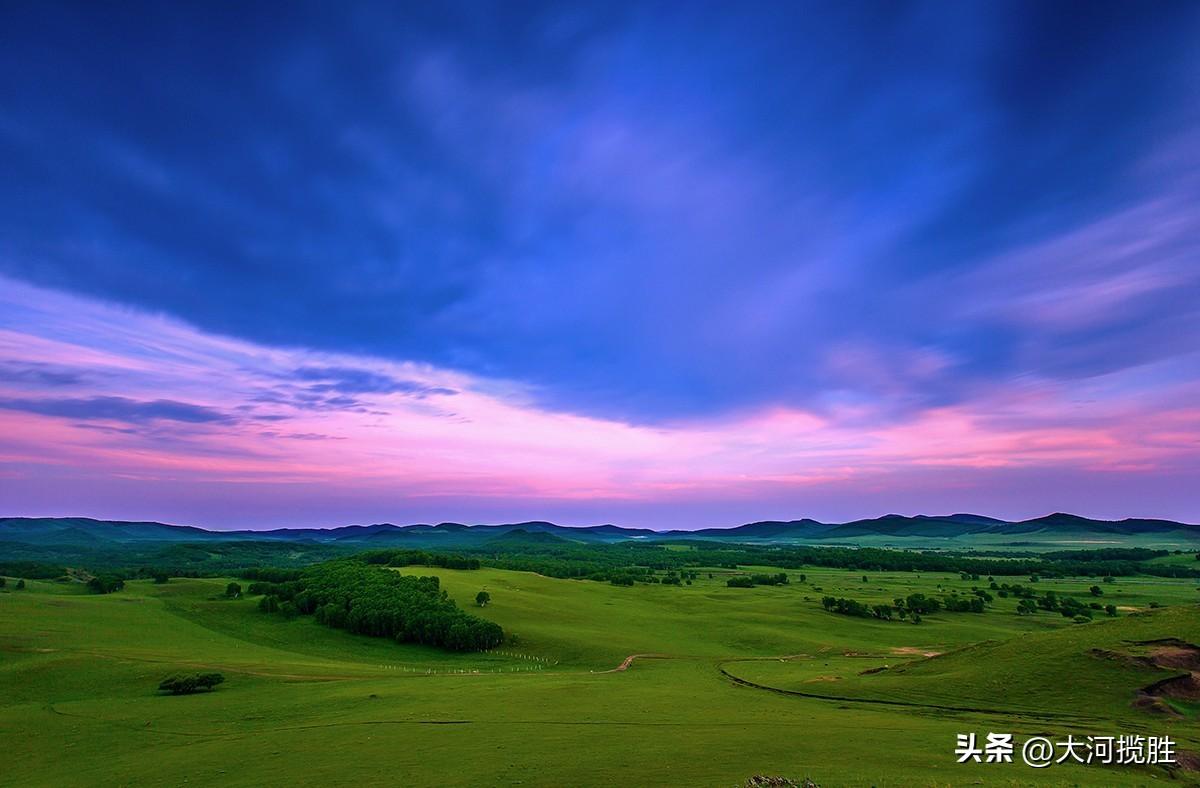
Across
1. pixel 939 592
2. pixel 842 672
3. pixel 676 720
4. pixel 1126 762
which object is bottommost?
pixel 939 592

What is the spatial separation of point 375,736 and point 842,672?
48.9 meters

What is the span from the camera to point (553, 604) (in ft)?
437

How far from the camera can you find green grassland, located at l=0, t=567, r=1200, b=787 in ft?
101

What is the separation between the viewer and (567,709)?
151 feet

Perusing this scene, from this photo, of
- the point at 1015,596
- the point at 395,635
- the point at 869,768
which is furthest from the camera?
the point at 1015,596

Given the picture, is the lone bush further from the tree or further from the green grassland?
the tree

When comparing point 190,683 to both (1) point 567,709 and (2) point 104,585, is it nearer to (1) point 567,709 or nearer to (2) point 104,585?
(1) point 567,709

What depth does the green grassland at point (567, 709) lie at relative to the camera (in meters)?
30.9

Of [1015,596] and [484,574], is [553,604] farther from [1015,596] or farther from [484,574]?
[1015,596]

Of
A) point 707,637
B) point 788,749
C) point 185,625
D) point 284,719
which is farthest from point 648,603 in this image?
point 788,749

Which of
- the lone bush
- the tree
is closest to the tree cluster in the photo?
the lone bush

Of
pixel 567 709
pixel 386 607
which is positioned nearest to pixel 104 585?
pixel 386 607

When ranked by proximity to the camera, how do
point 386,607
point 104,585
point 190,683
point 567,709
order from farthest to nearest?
point 104,585 < point 386,607 < point 190,683 < point 567,709

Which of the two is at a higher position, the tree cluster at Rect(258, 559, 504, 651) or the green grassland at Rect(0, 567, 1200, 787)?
the green grassland at Rect(0, 567, 1200, 787)
